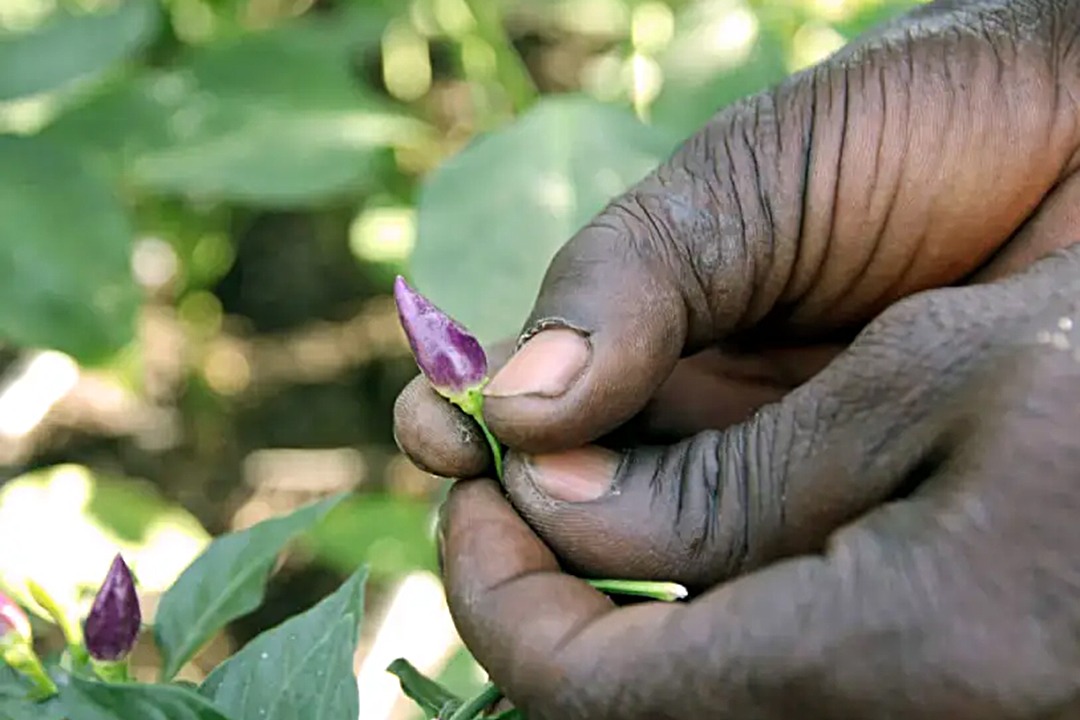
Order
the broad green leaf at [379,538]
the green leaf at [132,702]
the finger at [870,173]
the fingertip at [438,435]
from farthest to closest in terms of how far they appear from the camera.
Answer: the broad green leaf at [379,538] < the finger at [870,173] < the fingertip at [438,435] < the green leaf at [132,702]

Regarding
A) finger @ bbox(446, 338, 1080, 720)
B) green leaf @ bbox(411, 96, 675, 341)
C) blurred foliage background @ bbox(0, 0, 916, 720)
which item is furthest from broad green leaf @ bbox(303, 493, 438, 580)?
finger @ bbox(446, 338, 1080, 720)

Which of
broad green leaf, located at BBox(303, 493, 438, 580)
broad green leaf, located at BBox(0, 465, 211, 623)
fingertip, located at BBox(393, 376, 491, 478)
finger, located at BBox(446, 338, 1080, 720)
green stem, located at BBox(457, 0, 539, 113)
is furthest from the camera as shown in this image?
green stem, located at BBox(457, 0, 539, 113)

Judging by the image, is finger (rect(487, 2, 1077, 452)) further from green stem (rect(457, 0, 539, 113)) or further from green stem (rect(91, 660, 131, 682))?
green stem (rect(457, 0, 539, 113))

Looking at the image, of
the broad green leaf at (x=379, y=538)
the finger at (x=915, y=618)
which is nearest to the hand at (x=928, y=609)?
the finger at (x=915, y=618)

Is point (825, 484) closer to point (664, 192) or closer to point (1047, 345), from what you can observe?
point (1047, 345)

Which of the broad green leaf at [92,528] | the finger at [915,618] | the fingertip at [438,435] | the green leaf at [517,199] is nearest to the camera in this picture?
the finger at [915,618]

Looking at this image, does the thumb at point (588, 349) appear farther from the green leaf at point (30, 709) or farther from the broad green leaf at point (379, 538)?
the broad green leaf at point (379, 538)
